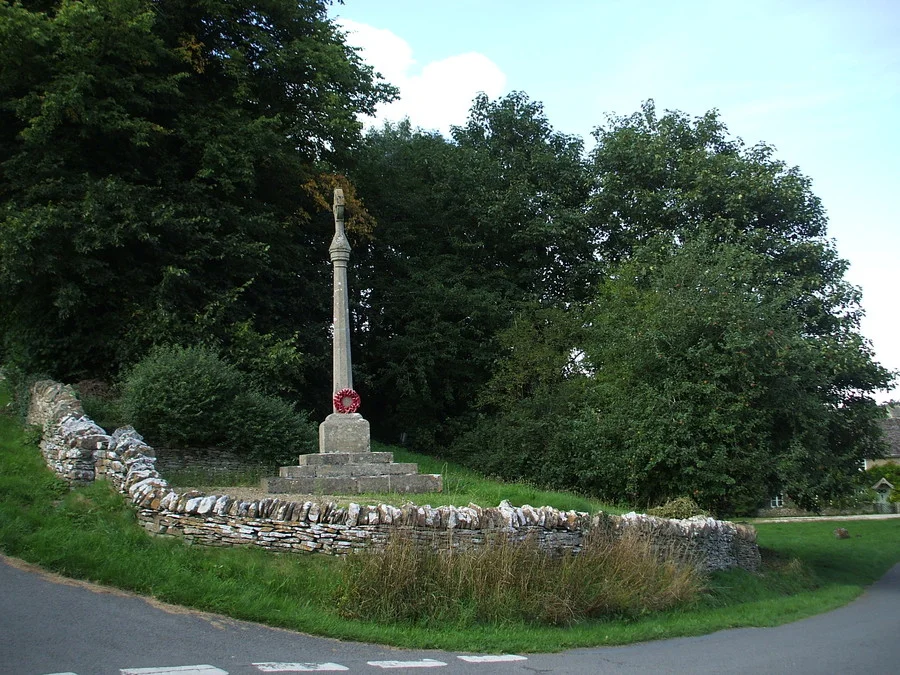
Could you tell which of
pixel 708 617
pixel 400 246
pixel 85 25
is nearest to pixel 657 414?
pixel 708 617

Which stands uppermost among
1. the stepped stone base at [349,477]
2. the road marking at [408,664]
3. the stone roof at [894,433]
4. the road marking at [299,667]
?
the stepped stone base at [349,477]

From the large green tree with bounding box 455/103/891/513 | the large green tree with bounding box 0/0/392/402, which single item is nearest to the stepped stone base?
the large green tree with bounding box 0/0/392/402

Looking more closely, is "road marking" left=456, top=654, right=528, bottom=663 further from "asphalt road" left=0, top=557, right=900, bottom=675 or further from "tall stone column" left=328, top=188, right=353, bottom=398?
"tall stone column" left=328, top=188, right=353, bottom=398

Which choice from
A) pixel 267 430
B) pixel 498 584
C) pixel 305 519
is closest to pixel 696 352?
pixel 267 430

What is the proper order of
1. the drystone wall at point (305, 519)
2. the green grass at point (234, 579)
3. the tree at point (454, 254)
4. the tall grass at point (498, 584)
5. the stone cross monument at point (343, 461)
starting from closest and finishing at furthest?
1. the green grass at point (234, 579)
2. the tall grass at point (498, 584)
3. the drystone wall at point (305, 519)
4. the stone cross monument at point (343, 461)
5. the tree at point (454, 254)

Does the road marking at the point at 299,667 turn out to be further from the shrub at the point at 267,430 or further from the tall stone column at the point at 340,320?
the shrub at the point at 267,430

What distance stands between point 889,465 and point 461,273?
36.2 meters

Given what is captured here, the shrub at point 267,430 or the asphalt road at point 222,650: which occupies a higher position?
the shrub at point 267,430

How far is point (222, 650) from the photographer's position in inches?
287

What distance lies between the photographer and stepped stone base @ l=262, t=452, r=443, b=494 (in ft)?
48.9

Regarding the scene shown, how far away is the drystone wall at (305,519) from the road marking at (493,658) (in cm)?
205

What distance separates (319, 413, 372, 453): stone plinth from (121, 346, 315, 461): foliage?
83.6 inches

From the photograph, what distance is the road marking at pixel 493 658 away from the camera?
8023 mm

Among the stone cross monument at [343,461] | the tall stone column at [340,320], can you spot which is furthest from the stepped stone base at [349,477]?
the tall stone column at [340,320]
